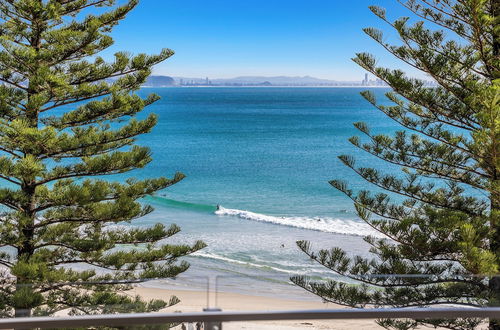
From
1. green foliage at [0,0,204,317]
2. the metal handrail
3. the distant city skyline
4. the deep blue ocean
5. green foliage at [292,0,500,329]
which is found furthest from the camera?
the distant city skyline

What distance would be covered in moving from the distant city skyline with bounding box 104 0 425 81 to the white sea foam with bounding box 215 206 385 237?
33.6 metres

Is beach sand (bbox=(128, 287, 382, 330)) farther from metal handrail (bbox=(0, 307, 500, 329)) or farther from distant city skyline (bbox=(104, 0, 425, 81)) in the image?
distant city skyline (bbox=(104, 0, 425, 81))

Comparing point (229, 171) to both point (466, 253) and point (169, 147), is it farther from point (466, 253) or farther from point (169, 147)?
point (466, 253)

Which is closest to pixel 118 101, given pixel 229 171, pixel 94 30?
pixel 94 30

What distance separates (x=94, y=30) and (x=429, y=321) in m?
5.03

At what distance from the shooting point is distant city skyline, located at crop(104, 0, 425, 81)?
4712 cm

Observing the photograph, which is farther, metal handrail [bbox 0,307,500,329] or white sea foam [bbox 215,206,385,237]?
white sea foam [bbox 215,206,385,237]

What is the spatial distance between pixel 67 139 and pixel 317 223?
9.87 metres

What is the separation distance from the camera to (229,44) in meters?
50.2

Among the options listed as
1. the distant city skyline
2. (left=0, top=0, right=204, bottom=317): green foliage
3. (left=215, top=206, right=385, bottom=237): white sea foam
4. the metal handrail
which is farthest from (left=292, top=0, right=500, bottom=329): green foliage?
the distant city skyline

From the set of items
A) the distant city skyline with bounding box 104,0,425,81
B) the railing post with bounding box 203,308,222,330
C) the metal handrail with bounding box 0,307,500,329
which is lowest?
the railing post with bounding box 203,308,222,330

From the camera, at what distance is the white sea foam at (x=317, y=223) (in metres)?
13.7

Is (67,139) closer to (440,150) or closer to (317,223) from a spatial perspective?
(440,150)

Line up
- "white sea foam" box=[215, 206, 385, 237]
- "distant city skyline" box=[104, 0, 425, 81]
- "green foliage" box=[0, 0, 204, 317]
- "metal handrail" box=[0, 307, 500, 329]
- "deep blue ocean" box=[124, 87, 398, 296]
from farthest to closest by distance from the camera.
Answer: "distant city skyline" box=[104, 0, 425, 81], "white sea foam" box=[215, 206, 385, 237], "deep blue ocean" box=[124, 87, 398, 296], "green foliage" box=[0, 0, 204, 317], "metal handrail" box=[0, 307, 500, 329]
